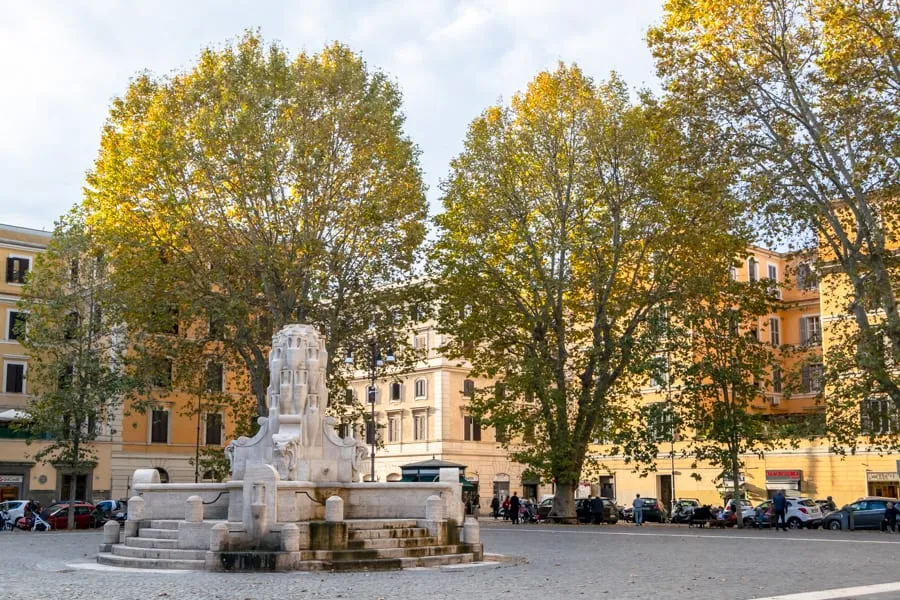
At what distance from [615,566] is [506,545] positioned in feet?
26.7

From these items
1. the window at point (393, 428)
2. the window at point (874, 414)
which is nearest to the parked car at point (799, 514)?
the window at point (874, 414)

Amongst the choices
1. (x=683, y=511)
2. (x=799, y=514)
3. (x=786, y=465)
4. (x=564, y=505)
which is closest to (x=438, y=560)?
(x=564, y=505)

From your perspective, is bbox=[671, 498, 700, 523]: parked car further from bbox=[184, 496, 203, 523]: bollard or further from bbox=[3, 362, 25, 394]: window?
bbox=[3, 362, 25, 394]: window

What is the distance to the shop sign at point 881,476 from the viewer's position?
46.8m

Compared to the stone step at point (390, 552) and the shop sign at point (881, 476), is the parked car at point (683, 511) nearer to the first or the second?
the shop sign at point (881, 476)

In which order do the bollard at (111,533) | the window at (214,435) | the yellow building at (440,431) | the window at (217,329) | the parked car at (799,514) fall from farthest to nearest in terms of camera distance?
the yellow building at (440,431) < the window at (214,435) < the parked car at (799,514) < the window at (217,329) < the bollard at (111,533)

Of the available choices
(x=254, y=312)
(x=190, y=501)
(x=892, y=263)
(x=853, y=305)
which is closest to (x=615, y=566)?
(x=190, y=501)

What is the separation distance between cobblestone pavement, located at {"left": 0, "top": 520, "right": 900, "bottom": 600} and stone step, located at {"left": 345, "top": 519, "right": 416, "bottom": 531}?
6.66 feet

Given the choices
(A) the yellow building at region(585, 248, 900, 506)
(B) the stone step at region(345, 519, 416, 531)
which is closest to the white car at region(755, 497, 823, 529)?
(A) the yellow building at region(585, 248, 900, 506)

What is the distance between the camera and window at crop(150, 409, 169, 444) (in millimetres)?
56281

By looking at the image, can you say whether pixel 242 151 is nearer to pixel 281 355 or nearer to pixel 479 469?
pixel 281 355

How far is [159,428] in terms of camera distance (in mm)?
56969

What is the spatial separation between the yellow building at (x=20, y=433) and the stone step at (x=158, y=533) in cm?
2990

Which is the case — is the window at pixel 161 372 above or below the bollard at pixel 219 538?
above
